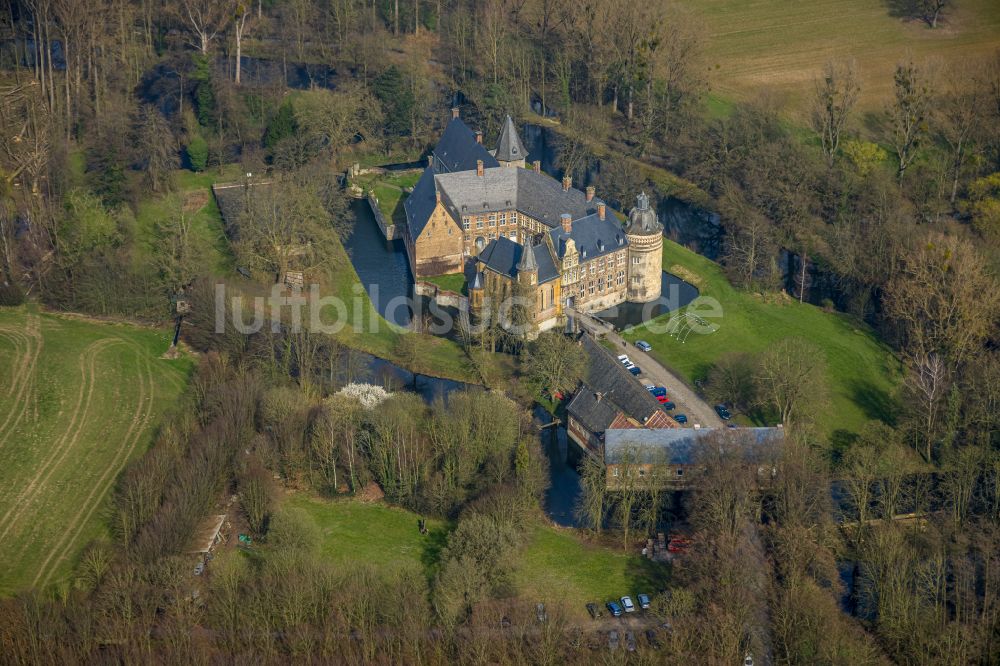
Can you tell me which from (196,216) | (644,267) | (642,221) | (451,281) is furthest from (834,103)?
(196,216)

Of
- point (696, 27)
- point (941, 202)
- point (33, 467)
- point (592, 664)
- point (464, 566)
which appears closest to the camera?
point (592, 664)

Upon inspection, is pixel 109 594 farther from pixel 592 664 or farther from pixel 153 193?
pixel 153 193

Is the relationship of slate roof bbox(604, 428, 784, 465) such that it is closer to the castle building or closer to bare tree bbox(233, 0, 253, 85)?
the castle building

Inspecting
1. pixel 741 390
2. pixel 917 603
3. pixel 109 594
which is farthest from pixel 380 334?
pixel 917 603

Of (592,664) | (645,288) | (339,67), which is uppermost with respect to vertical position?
(339,67)

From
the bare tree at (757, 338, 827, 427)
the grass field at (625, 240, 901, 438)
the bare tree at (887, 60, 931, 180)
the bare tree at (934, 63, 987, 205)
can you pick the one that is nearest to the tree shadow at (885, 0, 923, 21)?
the bare tree at (934, 63, 987, 205)
